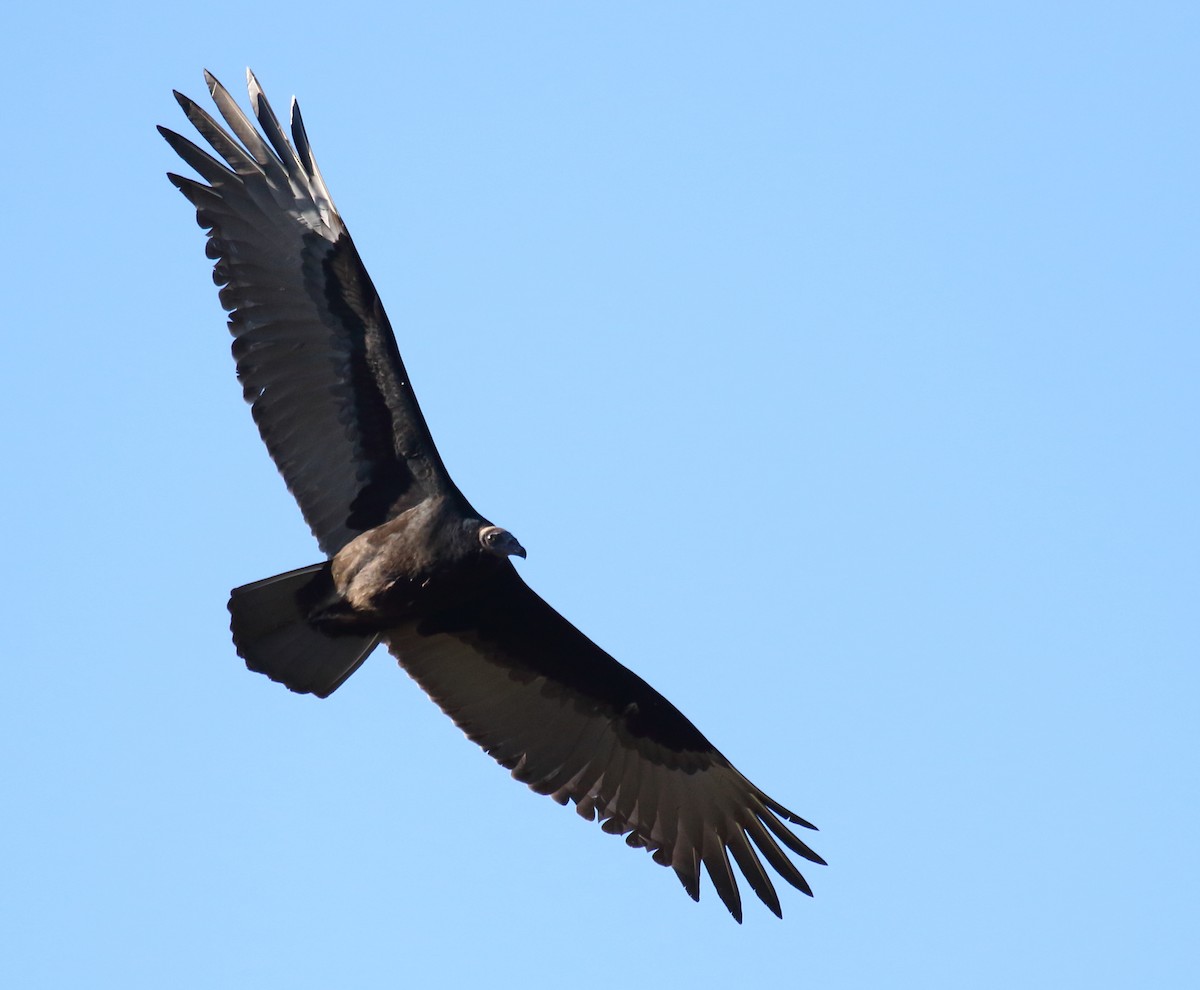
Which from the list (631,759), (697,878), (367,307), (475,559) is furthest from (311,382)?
(697,878)

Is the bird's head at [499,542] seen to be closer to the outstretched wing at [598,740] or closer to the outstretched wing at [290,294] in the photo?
the outstretched wing at [290,294]

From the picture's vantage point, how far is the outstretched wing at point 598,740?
413 inches

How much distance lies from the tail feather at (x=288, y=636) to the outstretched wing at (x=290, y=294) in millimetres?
Answer: 601

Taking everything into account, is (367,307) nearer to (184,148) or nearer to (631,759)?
(184,148)

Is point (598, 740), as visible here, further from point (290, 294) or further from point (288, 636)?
point (290, 294)

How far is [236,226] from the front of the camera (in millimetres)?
9641

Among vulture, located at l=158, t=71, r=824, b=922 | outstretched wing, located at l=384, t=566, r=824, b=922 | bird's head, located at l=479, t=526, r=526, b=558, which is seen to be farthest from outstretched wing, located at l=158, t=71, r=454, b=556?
outstretched wing, located at l=384, t=566, r=824, b=922

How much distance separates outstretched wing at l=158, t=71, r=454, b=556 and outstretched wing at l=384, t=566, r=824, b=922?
1.19 m

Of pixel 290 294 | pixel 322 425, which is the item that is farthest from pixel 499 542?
pixel 290 294

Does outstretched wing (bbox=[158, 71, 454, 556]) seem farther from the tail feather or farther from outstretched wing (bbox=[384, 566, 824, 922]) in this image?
outstretched wing (bbox=[384, 566, 824, 922])

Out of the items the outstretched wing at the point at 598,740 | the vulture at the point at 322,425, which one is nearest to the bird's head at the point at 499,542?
the vulture at the point at 322,425

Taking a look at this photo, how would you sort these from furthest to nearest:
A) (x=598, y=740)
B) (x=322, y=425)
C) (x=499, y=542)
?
(x=598, y=740), (x=322, y=425), (x=499, y=542)

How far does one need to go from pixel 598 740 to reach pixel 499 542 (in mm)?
1858

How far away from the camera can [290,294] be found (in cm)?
966
